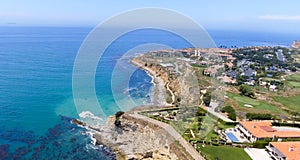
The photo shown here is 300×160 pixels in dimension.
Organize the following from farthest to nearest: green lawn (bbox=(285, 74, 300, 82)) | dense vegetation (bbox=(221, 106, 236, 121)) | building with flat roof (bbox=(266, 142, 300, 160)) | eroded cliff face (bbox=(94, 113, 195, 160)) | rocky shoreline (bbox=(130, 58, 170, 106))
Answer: green lawn (bbox=(285, 74, 300, 82)) → rocky shoreline (bbox=(130, 58, 170, 106)) → dense vegetation (bbox=(221, 106, 236, 121)) → eroded cliff face (bbox=(94, 113, 195, 160)) → building with flat roof (bbox=(266, 142, 300, 160))

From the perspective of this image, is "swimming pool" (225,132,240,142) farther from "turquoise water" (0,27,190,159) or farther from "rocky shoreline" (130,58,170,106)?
"turquoise water" (0,27,190,159)

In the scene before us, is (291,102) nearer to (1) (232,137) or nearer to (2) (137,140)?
(1) (232,137)

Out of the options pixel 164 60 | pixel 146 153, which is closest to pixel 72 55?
pixel 164 60

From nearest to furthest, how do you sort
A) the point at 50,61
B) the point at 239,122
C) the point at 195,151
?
the point at 195,151 → the point at 239,122 → the point at 50,61

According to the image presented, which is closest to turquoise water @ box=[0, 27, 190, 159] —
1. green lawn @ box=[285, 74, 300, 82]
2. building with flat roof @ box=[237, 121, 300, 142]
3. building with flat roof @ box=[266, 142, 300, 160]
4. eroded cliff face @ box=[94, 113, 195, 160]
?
eroded cliff face @ box=[94, 113, 195, 160]

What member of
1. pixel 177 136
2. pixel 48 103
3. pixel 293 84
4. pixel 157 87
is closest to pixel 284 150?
pixel 177 136

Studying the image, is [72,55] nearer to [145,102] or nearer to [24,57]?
[24,57]
